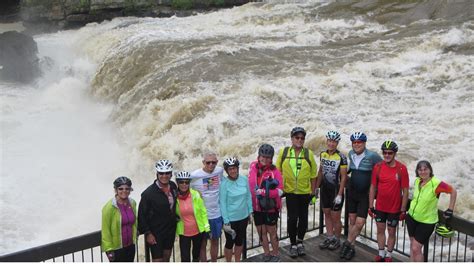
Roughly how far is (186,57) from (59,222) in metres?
9.65

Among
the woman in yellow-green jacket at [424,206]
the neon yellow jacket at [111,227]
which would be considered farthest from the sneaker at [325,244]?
the neon yellow jacket at [111,227]

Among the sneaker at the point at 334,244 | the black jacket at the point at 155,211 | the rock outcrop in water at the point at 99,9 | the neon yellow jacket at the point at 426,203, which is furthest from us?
the rock outcrop in water at the point at 99,9

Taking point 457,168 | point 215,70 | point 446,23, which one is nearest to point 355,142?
point 457,168

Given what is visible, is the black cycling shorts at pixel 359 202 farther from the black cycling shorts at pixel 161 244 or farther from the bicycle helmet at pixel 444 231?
the black cycling shorts at pixel 161 244

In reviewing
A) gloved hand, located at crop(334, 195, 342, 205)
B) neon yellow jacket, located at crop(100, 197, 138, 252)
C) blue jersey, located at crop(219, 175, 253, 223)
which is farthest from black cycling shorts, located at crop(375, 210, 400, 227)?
neon yellow jacket, located at crop(100, 197, 138, 252)

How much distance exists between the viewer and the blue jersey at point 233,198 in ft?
19.2

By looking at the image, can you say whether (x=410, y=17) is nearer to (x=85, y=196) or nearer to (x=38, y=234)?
(x=85, y=196)

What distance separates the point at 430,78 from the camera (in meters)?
15.0

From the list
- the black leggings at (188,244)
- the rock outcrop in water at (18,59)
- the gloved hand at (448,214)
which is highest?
the rock outcrop in water at (18,59)

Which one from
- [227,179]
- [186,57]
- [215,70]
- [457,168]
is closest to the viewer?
[227,179]

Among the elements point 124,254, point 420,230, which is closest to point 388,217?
point 420,230

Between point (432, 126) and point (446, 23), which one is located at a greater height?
point (446, 23)

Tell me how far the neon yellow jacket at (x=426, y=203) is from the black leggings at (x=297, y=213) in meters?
1.24

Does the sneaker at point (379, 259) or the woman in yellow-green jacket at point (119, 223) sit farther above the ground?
the woman in yellow-green jacket at point (119, 223)
